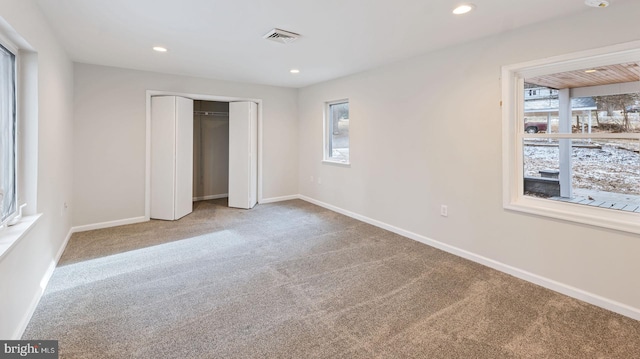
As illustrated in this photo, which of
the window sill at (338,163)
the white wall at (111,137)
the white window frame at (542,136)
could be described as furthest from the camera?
the window sill at (338,163)

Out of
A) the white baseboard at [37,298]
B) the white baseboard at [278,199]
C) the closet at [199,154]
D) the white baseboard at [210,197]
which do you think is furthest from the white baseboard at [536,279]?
the white baseboard at [210,197]

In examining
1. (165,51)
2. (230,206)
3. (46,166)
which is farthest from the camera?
(230,206)

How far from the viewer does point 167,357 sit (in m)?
1.78

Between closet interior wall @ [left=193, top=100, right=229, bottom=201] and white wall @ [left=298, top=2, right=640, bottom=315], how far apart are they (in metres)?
2.86

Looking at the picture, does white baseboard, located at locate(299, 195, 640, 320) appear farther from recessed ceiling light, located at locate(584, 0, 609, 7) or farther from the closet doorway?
the closet doorway

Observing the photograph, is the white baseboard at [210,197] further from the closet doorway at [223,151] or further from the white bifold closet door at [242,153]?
the white bifold closet door at [242,153]

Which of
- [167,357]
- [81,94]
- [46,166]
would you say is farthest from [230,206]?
[167,357]

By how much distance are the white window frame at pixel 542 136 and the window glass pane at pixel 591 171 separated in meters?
0.06

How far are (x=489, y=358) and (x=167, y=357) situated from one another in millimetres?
1894

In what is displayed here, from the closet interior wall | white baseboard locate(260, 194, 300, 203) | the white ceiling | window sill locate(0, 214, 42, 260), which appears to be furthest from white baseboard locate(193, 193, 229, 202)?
window sill locate(0, 214, 42, 260)

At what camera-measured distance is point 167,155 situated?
4.80m

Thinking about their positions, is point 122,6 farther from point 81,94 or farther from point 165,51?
point 81,94

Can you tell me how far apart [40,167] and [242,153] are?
3.27 m

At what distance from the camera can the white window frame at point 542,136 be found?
7.61 ft
